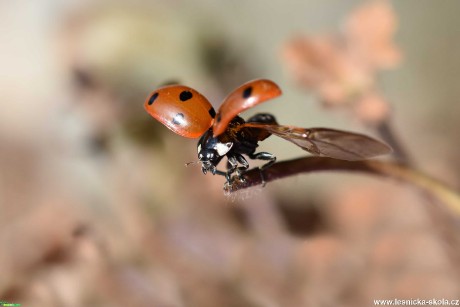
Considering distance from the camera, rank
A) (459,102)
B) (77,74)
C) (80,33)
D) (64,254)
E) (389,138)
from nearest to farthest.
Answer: (64,254)
(389,138)
(77,74)
(459,102)
(80,33)

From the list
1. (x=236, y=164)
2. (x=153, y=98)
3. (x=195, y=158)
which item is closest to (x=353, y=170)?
(x=236, y=164)

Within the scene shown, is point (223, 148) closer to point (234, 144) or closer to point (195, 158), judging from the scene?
point (234, 144)

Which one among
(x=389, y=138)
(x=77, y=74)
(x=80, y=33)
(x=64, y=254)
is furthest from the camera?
(x=80, y=33)

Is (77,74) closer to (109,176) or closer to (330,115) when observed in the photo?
(109,176)

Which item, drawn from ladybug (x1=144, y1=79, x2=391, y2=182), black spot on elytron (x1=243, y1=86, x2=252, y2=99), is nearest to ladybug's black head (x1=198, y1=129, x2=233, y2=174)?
ladybug (x1=144, y1=79, x2=391, y2=182)

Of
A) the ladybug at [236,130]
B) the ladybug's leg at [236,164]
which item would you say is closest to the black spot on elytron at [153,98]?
the ladybug at [236,130]

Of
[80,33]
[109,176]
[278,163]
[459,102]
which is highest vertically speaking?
[459,102]

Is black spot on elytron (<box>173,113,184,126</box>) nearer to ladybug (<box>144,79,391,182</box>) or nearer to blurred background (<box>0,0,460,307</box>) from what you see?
ladybug (<box>144,79,391,182</box>)

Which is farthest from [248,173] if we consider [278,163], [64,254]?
[64,254]
